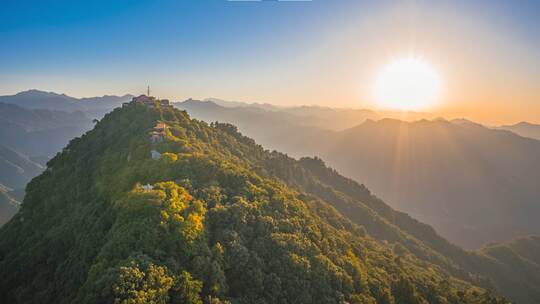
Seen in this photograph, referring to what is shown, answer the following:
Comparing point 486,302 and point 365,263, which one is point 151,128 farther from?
point 486,302

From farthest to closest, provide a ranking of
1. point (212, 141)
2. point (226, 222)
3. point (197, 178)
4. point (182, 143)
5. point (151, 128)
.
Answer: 1. point (212, 141)
2. point (151, 128)
3. point (182, 143)
4. point (197, 178)
5. point (226, 222)

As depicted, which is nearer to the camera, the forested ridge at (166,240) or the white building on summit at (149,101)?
the forested ridge at (166,240)

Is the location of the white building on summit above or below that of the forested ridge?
above

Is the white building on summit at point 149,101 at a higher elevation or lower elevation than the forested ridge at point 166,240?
higher

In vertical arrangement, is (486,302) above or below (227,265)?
below

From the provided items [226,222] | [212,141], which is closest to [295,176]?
[212,141]

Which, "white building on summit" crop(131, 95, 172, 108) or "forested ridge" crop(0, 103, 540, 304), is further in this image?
"white building on summit" crop(131, 95, 172, 108)

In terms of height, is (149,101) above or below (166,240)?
above

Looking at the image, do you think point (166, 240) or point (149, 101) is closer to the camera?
point (166, 240)
